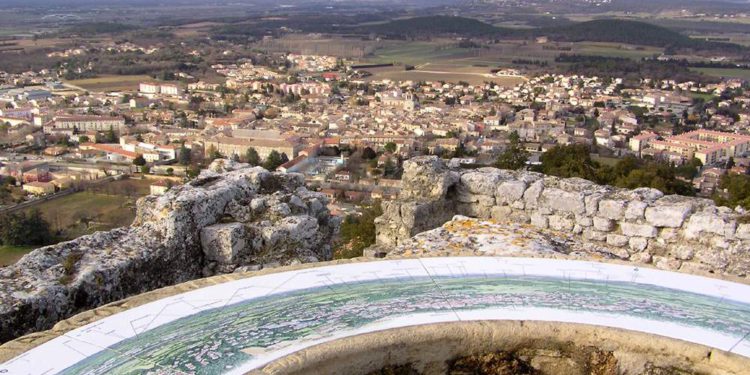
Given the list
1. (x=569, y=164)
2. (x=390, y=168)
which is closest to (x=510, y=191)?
(x=569, y=164)

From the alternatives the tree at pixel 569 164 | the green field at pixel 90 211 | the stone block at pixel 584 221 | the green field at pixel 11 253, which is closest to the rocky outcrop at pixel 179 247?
the stone block at pixel 584 221

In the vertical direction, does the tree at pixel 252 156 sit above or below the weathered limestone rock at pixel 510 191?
below

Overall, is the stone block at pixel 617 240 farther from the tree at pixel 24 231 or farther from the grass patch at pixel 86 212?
the grass patch at pixel 86 212

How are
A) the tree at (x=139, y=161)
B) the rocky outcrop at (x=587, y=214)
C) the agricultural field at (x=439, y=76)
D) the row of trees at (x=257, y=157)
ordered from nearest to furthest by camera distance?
the rocky outcrop at (x=587, y=214)
the row of trees at (x=257, y=157)
the tree at (x=139, y=161)
the agricultural field at (x=439, y=76)

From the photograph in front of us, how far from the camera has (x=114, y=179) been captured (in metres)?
42.4

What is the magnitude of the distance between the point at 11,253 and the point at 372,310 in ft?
78.2

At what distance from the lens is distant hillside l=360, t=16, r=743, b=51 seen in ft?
389

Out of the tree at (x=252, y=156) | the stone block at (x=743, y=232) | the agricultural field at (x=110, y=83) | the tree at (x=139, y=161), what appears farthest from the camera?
the agricultural field at (x=110, y=83)

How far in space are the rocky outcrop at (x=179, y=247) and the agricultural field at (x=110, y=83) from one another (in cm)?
8203

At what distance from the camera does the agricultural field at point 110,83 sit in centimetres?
8427

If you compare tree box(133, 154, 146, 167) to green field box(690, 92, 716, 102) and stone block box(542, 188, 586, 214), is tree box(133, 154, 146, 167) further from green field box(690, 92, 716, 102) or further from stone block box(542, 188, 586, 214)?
green field box(690, 92, 716, 102)

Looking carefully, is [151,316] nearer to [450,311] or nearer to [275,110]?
[450,311]

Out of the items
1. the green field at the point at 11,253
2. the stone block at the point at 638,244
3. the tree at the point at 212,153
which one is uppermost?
the stone block at the point at 638,244

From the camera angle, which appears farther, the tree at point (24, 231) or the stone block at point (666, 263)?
the tree at point (24, 231)
